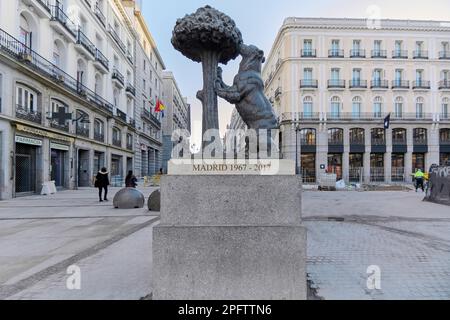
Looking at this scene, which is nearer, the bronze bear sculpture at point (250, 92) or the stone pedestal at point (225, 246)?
the stone pedestal at point (225, 246)

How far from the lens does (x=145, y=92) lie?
47219mm

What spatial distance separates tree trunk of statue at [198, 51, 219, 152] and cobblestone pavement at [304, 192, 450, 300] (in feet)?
8.78

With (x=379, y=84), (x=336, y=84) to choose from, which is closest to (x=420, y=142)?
(x=379, y=84)

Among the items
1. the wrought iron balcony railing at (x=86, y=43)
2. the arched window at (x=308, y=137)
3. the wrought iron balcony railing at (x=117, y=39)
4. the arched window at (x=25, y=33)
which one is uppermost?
the wrought iron balcony railing at (x=117, y=39)

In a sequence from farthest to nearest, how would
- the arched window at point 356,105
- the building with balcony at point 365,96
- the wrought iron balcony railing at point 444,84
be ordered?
the wrought iron balcony railing at point 444,84 → the arched window at point 356,105 → the building with balcony at point 365,96

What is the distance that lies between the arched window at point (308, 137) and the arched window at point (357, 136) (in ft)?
17.6

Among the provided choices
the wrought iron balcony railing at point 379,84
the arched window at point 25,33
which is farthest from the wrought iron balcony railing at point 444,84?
the arched window at point 25,33

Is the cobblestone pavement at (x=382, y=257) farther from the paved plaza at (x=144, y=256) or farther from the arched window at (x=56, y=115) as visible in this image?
the arched window at (x=56, y=115)

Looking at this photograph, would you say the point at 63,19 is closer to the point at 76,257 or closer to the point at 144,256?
the point at 76,257

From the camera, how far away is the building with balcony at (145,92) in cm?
4281

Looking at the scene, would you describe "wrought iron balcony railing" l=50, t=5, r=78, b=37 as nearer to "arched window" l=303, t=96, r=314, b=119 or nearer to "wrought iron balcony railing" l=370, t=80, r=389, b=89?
"arched window" l=303, t=96, r=314, b=119

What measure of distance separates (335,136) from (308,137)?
3.85 metres

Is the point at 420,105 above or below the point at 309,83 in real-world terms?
below

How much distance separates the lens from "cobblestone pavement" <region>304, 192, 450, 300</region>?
410 centimetres
